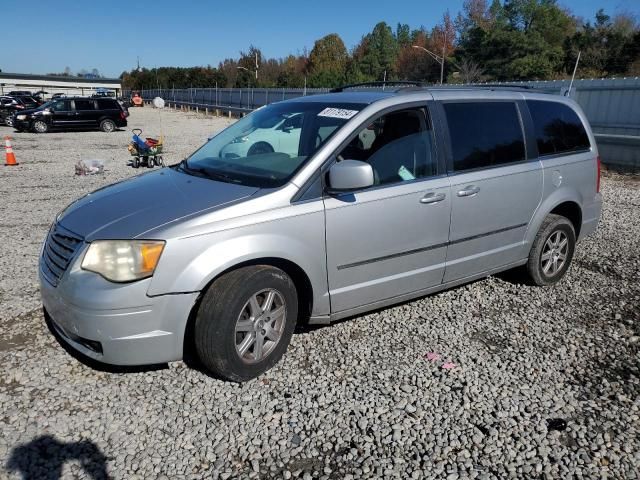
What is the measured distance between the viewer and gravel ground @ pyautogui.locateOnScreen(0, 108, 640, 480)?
8.45 feet

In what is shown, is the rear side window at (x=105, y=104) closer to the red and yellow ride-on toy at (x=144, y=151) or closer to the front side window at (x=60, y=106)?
the front side window at (x=60, y=106)

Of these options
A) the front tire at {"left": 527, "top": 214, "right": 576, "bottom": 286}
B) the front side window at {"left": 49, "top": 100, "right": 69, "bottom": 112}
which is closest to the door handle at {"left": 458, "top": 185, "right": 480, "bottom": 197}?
the front tire at {"left": 527, "top": 214, "right": 576, "bottom": 286}

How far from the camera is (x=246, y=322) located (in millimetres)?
3156

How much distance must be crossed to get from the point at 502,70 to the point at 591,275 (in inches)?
2093

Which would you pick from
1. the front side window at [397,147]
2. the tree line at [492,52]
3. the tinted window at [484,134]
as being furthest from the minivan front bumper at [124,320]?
the tree line at [492,52]

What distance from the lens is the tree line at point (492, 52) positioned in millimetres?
48031

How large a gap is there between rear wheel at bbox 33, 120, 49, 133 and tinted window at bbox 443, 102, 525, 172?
24.0 meters

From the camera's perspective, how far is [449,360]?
3.58 metres

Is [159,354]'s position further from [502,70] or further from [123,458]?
[502,70]

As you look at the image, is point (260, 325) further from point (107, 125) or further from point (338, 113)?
point (107, 125)

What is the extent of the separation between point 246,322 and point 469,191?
2.05 meters

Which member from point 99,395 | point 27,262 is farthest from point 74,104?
point 99,395

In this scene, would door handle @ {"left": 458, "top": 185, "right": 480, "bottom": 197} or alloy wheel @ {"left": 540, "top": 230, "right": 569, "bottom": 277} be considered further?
alloy wheel @ {"left": 540, "top": 230, "right": 569, "bottom": 277}

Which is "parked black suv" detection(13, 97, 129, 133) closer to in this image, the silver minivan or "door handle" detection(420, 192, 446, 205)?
the silver minivan
